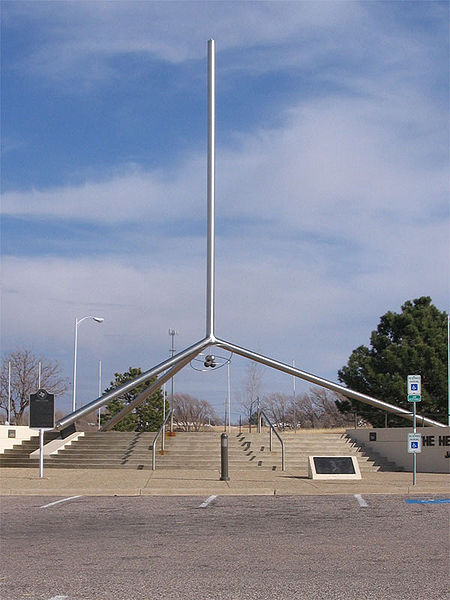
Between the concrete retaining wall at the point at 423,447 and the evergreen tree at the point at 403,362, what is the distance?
37.3 feet

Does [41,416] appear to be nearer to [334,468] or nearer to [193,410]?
[334,468]

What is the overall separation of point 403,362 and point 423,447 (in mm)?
15137

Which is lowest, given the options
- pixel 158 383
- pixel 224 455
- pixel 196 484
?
pixel 196 484

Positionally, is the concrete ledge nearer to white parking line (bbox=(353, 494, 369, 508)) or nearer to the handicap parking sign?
the handicap parking sign

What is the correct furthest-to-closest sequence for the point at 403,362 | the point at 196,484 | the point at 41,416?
the point at 403,362 < the point at 41,416 < the point at 196,484

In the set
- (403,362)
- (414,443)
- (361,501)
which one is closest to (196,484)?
(361,501)

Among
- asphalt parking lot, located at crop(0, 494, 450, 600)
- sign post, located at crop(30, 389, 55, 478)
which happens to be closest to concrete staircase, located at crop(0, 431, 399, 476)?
sign post, located at crop(30, 389, 55, 478)

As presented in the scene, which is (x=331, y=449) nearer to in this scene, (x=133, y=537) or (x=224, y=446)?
(x=224, y=446)

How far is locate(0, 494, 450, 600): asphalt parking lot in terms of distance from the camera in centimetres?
680

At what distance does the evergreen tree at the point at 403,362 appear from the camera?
3872 centimetres

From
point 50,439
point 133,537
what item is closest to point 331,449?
point 50,439

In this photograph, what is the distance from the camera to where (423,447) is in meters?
24.4

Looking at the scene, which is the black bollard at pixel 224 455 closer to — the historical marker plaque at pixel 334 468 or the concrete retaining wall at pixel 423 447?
the historical marker plaque at pixel 334 468

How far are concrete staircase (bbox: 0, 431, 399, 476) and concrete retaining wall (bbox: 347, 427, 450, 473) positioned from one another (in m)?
0.44
